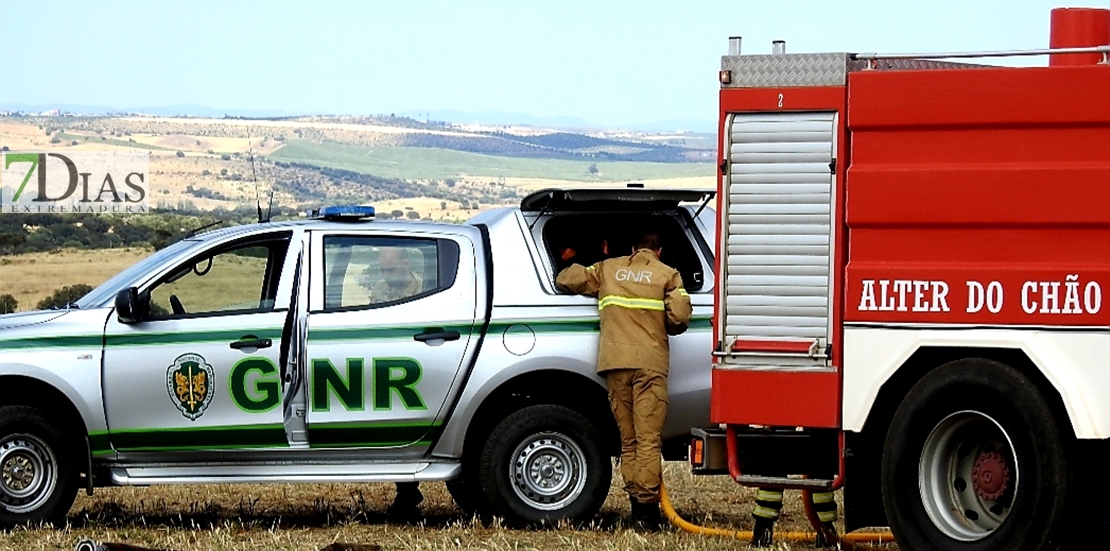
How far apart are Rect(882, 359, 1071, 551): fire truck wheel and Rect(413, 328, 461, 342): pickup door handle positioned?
Result: 301 cm

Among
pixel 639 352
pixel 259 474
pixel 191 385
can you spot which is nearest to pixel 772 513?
pixel 639 352

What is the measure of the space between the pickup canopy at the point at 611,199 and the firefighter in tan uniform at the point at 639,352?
42 centimetres

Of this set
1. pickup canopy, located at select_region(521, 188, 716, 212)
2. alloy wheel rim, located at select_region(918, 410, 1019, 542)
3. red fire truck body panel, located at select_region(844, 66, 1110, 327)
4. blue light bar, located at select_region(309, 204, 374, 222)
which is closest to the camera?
red fire truck body panel, located at select_region(844, 66, 1110, 327)

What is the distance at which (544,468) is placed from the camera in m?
10.6

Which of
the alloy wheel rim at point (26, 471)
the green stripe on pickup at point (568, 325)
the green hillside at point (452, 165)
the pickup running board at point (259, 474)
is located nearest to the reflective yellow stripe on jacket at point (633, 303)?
the green stripe on pickup at point (568, 325)

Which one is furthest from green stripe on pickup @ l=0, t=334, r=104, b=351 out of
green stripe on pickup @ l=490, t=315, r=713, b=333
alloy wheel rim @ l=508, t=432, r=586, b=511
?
alloy wheel rim @ l=508, t=432, r=586, b=511

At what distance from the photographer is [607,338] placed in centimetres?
1046

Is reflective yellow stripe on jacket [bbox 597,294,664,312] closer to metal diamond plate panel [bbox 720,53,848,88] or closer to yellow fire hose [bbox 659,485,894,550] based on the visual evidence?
→ yellow fire hose [bbox 659,485,894,550]

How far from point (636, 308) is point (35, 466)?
140 inches

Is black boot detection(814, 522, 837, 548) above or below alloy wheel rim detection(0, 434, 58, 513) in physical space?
below

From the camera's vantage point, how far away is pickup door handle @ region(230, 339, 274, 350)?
33.9ft

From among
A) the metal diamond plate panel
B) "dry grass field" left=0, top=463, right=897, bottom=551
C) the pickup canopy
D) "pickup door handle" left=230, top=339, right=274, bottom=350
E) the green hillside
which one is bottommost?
"dry grass field" left=0, top=463, right=897, bottom=551

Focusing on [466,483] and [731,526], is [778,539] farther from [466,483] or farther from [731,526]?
[466,483]

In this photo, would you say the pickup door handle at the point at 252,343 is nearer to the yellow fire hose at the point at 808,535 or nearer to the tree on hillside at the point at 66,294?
the yellow fire hose at the point at 808,535
